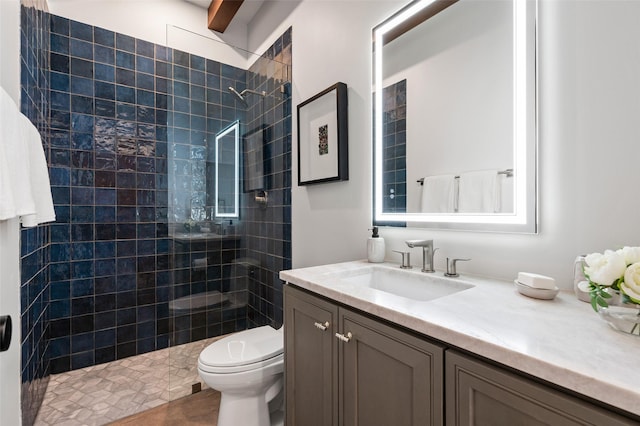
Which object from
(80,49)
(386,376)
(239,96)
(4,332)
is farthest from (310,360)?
(80,49)

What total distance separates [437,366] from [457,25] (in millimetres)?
1333

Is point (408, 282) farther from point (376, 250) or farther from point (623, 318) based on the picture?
point (623, 318)

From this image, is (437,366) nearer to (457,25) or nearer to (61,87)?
(457,25)

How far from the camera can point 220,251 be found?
7.48 ft

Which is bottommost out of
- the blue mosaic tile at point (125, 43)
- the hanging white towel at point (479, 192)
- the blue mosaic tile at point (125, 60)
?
the hanging white towel at point (479, 192)

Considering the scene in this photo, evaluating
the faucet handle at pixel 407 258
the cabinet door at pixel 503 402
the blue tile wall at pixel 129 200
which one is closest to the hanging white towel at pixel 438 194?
the faucet handle at pixel 407 258

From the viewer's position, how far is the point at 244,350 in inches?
63.4

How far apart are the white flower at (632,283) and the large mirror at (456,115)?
0.45 meters

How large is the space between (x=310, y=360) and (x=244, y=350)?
2.07 feet

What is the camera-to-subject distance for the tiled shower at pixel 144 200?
2178 mm

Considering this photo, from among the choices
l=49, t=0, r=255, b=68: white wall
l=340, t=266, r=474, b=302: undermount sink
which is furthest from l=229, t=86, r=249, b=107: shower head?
l=340, t=266, r=474, b=302: undermount sink

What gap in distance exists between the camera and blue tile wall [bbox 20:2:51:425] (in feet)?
4.74

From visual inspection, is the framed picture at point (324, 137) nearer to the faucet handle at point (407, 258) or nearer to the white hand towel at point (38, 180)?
the faucet handle at point (407, 258)

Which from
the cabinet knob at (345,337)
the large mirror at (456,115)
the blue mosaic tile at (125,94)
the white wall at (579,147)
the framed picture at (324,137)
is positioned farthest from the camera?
the blue mosaic tile at (125,94)
